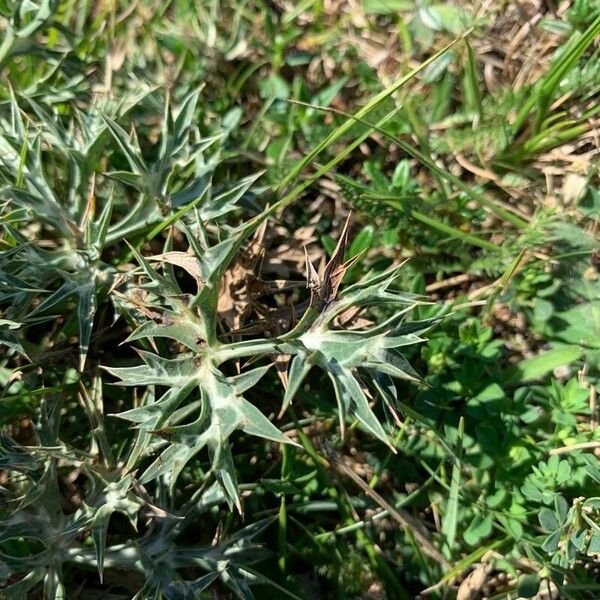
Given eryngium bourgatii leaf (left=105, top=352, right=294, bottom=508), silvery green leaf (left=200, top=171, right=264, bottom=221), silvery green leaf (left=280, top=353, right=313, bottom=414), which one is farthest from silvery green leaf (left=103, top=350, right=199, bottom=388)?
silvery green leaf (left=200, top=171, right=264, bottom=221)

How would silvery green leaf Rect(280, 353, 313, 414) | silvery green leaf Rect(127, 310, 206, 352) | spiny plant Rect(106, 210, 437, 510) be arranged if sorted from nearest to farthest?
silvery green leaf Rect(280, 353, 313, 414) → spiny plant Rect(106, 210, 437, 510) → silvery green leaf Rect(127, 310, 206, 352)

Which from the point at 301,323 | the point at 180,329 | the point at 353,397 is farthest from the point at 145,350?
the point at 353,397

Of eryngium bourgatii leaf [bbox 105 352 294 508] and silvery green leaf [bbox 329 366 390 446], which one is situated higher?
silvery green leaf [bbox 329 366 390 446]

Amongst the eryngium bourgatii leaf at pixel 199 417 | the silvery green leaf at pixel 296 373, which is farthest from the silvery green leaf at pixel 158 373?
the silvery green leaf at pixel 296 373

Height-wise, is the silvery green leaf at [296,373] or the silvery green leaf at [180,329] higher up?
the silvery green leaf at [296,373]

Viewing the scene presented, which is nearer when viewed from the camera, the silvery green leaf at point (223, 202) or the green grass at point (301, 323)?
the green grass at point (301, 323)

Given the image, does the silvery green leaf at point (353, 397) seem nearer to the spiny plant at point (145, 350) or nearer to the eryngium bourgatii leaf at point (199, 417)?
the spiny plant at point (145, 350)

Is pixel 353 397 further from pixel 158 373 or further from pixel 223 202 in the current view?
pixel 223 202

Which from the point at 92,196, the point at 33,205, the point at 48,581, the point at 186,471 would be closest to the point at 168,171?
the point at 92,196

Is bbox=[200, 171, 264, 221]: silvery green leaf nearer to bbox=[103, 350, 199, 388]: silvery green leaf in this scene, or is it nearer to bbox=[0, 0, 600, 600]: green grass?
bbox=[0, 0, 600, 600]: green grass
